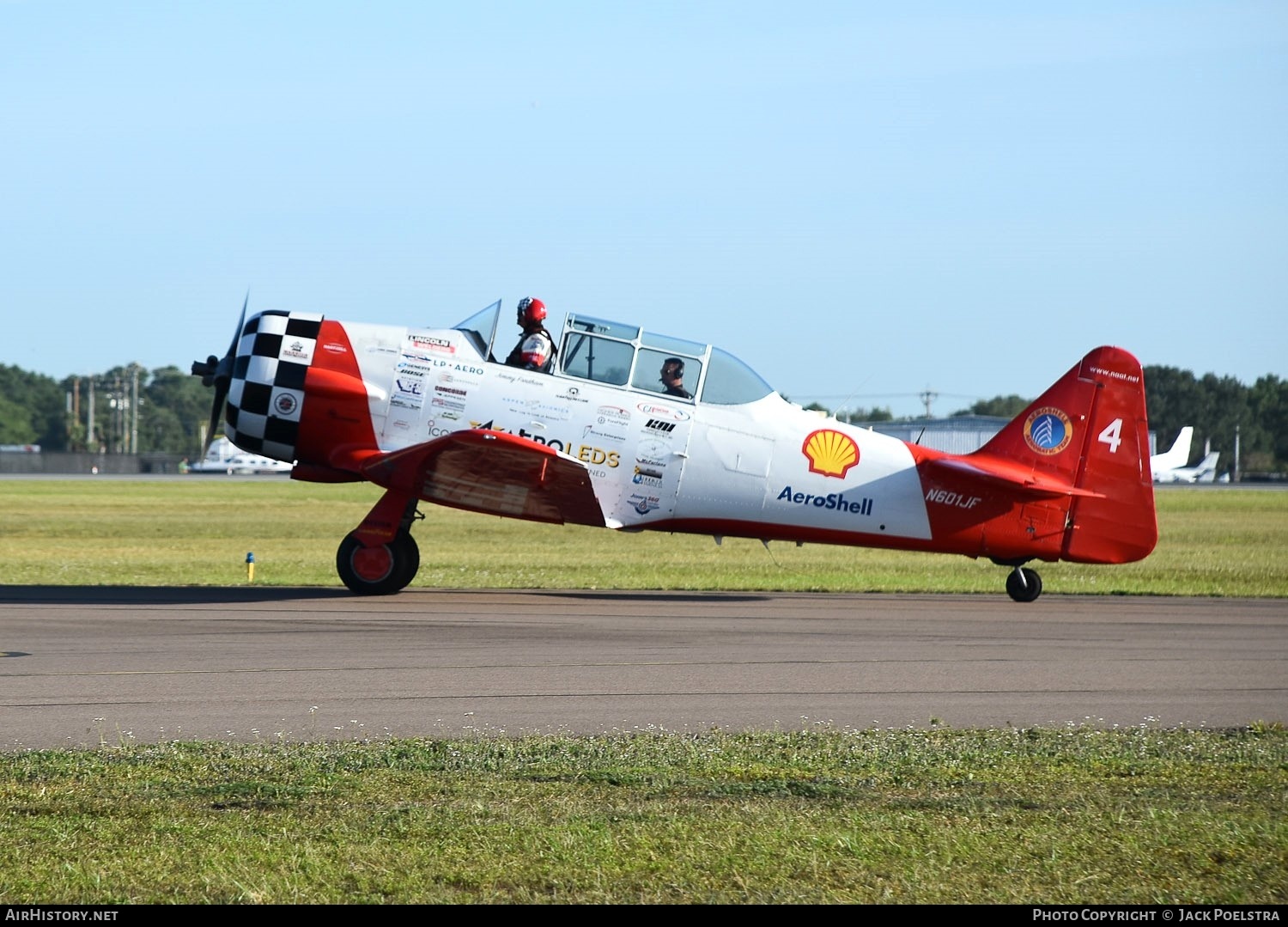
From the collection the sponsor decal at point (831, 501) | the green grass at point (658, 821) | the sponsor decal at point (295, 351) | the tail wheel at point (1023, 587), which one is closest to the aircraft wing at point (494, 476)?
the sponsor decal at point (295, 351)

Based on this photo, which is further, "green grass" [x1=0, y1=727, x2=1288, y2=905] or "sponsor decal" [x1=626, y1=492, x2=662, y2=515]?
"sponsor decal" [x1=626, y1=492, x2=662, y2=515]

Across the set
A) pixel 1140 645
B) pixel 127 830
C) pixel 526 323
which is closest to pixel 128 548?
pixel 526 323

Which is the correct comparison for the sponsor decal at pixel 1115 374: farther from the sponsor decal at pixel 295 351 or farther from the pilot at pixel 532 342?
the sponsor decal at pixel 295 351

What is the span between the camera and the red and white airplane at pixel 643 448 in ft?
48.9

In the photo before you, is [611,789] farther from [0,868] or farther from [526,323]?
[526,323]

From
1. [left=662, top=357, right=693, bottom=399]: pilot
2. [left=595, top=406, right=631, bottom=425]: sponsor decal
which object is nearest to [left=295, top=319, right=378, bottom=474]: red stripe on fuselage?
[left=595, top=406, right=631, bottom=425]: sponsor decal

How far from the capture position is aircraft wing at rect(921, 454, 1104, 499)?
15.3 m

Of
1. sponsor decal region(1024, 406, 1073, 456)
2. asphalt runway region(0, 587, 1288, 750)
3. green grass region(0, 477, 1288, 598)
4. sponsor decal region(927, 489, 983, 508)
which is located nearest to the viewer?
asphalt runway region(0, 587, 1288, 750)

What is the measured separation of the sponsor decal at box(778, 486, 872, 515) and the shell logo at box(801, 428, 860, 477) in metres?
0.27

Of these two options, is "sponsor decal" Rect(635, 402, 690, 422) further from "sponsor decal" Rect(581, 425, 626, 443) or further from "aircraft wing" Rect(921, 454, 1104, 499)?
"aircraft wing" Rect(921, 454, 1104, 499)

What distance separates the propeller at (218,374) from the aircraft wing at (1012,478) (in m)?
8.24

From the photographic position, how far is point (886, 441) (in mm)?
15711

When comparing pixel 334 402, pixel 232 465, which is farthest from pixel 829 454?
pixel 232 465

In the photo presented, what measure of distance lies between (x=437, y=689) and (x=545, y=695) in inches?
31.0
